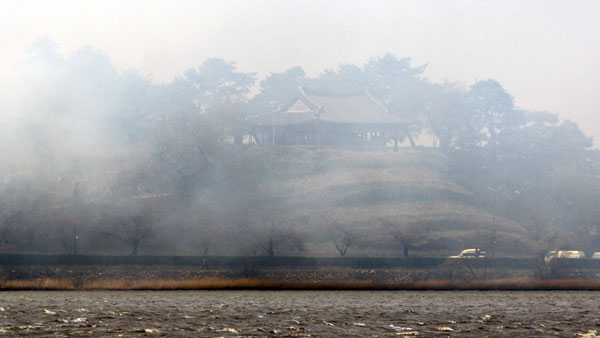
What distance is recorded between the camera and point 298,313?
33.2 meters

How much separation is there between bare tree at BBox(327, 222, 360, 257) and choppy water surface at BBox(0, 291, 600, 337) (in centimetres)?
1788

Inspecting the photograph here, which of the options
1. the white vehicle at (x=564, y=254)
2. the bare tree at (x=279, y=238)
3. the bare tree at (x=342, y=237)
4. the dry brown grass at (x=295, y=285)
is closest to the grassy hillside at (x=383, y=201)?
the bare tree at (x=342, y=237)

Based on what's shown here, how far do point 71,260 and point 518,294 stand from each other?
89.4ft

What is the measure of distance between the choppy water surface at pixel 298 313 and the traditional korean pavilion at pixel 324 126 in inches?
2112

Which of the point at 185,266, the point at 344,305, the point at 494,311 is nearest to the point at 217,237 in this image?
the point at 185,266

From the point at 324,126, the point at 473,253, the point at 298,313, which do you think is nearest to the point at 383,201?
the point at 473,253

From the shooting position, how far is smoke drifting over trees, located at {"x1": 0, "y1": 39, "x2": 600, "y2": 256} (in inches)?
2537

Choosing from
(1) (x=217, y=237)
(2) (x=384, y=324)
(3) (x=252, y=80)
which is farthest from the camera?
(3) (x=252, y=80)

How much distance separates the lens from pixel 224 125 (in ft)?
277

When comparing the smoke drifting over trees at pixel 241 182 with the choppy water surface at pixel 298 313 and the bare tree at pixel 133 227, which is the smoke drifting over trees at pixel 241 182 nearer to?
the bare tree at pixel 133 227

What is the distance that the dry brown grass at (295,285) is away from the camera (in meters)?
44.0

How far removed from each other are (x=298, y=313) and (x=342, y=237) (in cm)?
3350

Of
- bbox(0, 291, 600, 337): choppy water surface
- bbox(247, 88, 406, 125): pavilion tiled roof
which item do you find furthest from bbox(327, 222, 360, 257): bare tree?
bbox(247, 88, 406, 125): pavilion tiled roof

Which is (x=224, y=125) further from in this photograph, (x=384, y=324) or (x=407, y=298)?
(x=384, y=324)
